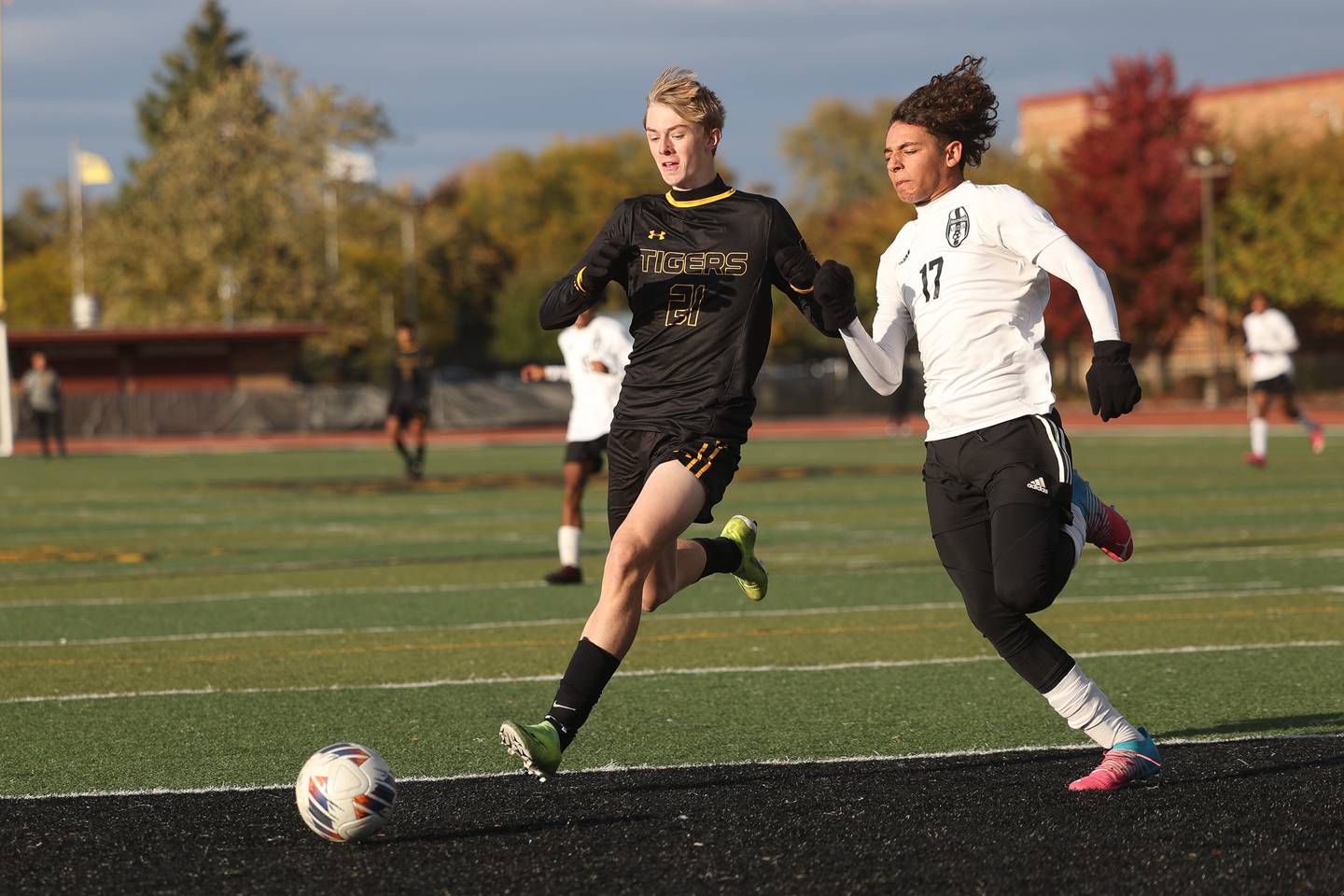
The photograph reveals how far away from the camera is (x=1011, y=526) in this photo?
550cm

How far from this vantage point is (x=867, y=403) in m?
53.8

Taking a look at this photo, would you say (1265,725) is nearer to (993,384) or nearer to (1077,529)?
(1077,529)

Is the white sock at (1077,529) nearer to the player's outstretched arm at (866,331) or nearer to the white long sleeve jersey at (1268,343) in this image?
the player's outstretched arm at (866,331)

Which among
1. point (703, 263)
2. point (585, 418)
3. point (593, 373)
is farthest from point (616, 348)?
point (703, 263)

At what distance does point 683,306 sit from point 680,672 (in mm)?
2999

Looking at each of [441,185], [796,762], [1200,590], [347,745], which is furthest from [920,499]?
→ [441,185]

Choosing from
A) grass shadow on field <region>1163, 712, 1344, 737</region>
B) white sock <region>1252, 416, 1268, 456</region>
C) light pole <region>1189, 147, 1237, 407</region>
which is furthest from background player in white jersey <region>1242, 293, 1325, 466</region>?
light pole <region>1189, 147, 1237, 407</region>

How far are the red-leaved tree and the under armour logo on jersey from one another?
5174cm

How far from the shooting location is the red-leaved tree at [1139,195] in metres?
57.0

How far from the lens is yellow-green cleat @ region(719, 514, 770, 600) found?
7293mm

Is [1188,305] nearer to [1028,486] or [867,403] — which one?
[867,403]

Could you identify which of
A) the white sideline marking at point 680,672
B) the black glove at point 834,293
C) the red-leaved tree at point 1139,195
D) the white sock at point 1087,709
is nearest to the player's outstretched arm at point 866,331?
the black glove at point 834,293

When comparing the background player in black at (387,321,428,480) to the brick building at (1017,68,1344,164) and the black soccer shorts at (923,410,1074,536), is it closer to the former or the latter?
the black soccer shorts at (923,410,1074,536)

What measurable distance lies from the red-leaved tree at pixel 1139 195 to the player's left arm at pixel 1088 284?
51863 millimetres
